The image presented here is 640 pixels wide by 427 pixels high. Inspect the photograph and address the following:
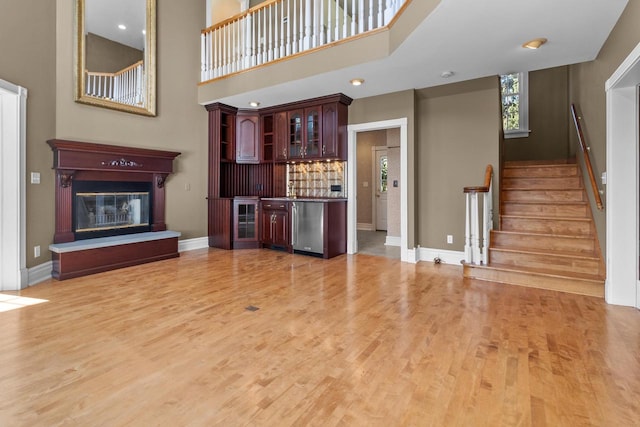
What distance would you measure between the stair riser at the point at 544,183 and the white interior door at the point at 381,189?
377cm

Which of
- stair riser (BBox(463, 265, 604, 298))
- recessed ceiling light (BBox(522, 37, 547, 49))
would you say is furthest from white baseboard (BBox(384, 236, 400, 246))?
recessed ceiling light (BBox(522, 37, 547, 49))

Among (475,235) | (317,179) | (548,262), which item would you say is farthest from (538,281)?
(317,179)

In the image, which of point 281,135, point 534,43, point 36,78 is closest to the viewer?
point 534,43

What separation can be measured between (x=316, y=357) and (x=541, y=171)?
472 centimetres

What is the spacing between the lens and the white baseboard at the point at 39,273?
3.62m

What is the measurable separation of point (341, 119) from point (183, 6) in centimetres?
333

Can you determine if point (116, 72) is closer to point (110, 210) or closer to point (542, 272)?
point (110, 210)

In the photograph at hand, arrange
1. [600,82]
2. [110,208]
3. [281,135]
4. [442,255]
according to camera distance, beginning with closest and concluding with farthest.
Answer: [600,82], [110,208], [442,255], [281,135]

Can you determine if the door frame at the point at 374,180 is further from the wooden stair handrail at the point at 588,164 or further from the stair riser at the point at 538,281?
the stair riser at the point at 538,281

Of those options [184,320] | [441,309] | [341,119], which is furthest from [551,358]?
[341,119]

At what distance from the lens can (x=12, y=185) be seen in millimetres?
3410

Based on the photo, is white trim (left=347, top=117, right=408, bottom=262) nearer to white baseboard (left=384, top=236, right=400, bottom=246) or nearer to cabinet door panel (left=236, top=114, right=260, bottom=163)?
white baseboard (left=384, top=236, right=400, bottom=246)

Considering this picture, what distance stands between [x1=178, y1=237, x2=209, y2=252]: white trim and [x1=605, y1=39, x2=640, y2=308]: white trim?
18.6ft

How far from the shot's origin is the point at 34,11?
366cm
